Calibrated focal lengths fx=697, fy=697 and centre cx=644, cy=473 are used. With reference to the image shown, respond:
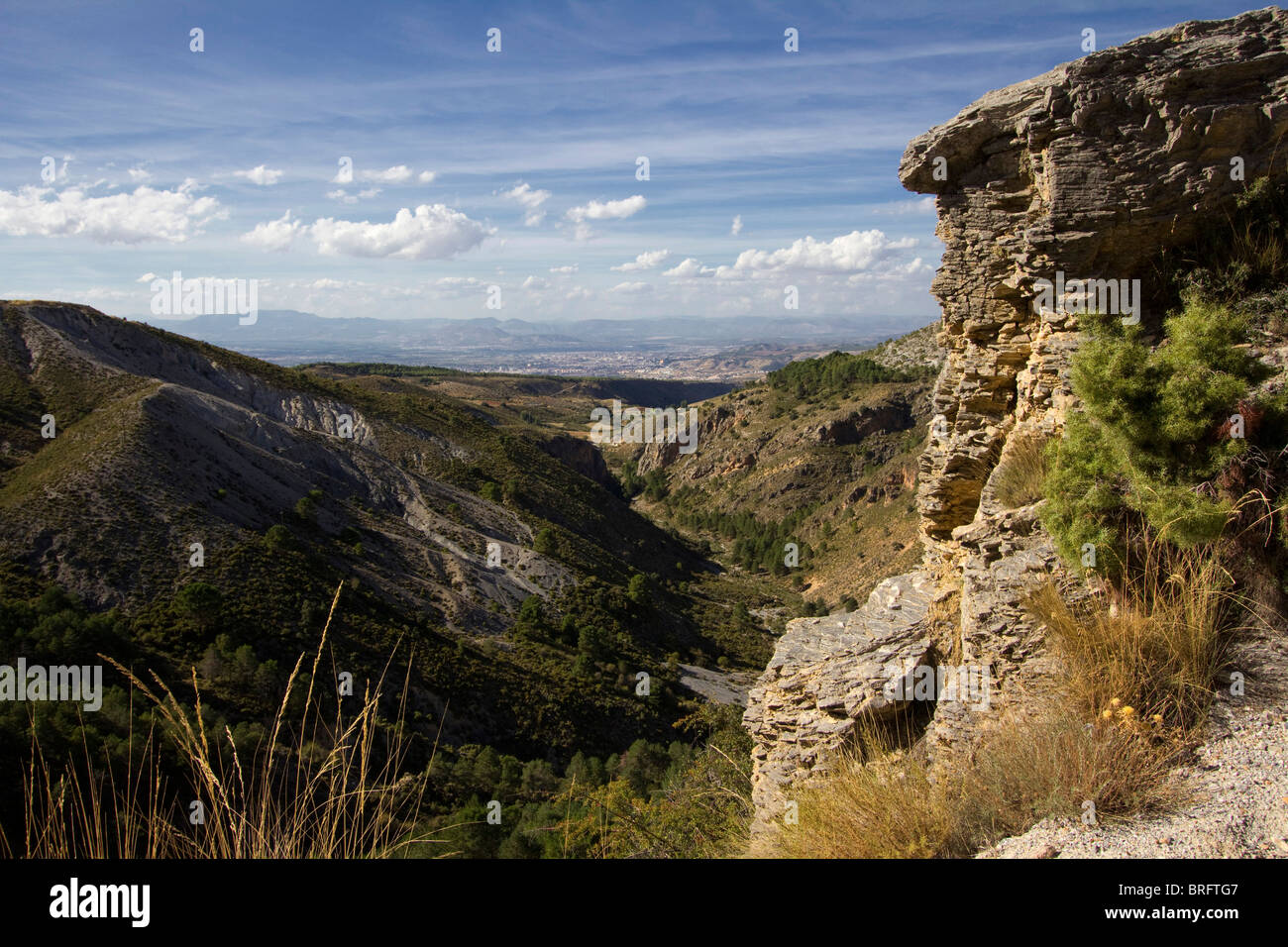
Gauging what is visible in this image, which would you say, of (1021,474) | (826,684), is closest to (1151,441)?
(1021,474)

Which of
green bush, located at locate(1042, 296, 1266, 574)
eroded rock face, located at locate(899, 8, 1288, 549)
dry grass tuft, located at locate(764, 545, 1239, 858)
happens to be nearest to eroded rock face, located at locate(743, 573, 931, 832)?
dry grass tuft, located at locate(764, 545, 1239, 858)

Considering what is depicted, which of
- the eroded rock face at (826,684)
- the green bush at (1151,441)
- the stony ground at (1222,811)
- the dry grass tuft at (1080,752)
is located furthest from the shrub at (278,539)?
the stony ground at (1222,811)

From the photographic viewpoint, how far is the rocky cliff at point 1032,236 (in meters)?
7.57

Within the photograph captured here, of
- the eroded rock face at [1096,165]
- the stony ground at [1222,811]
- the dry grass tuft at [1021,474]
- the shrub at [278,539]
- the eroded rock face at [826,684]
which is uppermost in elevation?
the eroded rock face at [1096,165]

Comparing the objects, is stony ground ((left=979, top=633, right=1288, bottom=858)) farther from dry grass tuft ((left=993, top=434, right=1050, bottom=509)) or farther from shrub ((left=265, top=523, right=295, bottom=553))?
shrub ((left=265, top=523, right=295, bottom=553))

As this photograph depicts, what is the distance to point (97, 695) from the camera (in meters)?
20.1

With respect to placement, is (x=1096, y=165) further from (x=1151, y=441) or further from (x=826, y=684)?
(x=826, y=684)

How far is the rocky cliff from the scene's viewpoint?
7.57 m

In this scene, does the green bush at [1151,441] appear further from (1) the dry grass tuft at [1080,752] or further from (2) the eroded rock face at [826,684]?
(2) the eroded rock face at [826,684]

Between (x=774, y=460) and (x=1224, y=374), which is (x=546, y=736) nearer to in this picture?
(x=1224, y=374)

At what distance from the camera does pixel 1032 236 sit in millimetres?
8633
